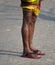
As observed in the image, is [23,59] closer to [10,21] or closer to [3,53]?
[3,53]

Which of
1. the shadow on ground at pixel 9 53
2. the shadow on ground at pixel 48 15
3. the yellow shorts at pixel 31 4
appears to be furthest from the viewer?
the shadow on ground at pixel 48 15

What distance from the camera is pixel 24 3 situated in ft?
21.9

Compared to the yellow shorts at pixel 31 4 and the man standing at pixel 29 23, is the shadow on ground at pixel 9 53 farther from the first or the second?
the yellow shorts at pixel 31 4

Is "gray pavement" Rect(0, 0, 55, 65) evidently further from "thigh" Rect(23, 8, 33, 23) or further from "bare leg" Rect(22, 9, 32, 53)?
"thigh" Rect(23, 8, 33, 23)

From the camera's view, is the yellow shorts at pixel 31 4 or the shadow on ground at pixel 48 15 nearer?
the yellow shorts at pixel 31 4

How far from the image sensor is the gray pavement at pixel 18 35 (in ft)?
22.2

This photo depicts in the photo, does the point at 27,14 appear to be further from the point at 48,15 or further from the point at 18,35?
the point at 48,15

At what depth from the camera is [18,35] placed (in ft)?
28.6

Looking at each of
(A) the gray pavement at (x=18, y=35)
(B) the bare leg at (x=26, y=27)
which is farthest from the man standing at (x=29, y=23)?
(A) the gray pavement at (x=18, y=35)

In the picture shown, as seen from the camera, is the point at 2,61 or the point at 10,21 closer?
the point at 2,61

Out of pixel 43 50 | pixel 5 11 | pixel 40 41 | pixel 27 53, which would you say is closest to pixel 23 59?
pixel 27 53

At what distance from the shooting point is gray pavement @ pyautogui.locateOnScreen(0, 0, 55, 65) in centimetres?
675

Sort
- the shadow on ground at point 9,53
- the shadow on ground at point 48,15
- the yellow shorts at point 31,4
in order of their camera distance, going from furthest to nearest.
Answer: the shadow on ground at point 48,15
the shadow on ground at point 9,53
the yellow shorts at point 31,4

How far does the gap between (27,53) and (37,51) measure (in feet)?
0.66
